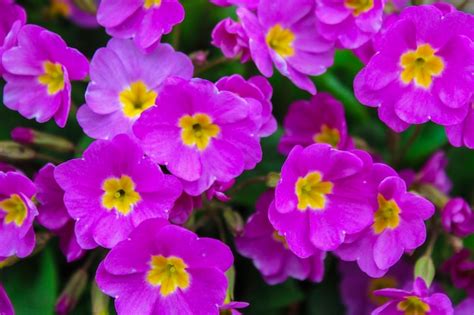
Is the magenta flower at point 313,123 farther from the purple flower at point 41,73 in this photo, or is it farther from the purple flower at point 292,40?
the purple flower at point 41,73

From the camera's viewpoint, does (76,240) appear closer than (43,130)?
Yes

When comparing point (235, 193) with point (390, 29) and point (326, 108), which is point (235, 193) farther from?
point (390, 29)

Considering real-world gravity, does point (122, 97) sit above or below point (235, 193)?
above

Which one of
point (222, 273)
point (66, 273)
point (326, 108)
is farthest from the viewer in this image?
point (66, 273)

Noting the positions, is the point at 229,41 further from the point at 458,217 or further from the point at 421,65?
the point at 458,217

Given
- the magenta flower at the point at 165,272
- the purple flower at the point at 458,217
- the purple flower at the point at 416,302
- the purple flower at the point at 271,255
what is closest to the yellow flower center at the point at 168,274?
the magenta flower at the point at 165,272

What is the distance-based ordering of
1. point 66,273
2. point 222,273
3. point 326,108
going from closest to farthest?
point 222,273, point 326,108, point 66,273

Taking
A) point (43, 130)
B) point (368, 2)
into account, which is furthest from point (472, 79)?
point (43, 130)

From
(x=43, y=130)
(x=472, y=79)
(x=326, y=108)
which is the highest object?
(x=472, y=79)
